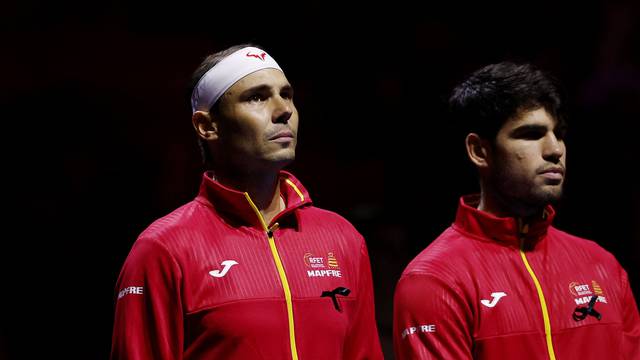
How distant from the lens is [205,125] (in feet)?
11.7

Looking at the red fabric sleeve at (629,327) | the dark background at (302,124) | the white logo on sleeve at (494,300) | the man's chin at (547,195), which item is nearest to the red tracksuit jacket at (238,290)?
the white logo on sleeve at (494,300)

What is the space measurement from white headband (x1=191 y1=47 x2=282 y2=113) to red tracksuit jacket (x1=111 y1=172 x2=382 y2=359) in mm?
293

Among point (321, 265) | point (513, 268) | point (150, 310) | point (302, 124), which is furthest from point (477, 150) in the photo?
point (302, 124)

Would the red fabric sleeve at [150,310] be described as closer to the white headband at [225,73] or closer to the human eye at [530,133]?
the white headband at [225,73]

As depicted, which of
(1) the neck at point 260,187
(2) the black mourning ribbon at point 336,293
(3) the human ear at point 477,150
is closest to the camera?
(2) the black mourning ribbon at point 336,293

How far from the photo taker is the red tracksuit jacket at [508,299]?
11.5 feet

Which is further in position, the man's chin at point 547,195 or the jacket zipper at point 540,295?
the man's chin at point 547,195

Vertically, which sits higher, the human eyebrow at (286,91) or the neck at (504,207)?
the human eyebrow at (286,91)

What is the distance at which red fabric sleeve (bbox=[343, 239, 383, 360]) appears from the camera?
136 inches

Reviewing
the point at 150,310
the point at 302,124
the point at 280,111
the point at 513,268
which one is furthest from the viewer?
the point at 302,124

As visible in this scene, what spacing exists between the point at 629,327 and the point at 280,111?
1.46 meters

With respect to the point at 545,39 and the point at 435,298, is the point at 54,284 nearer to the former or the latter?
the point at 435,298

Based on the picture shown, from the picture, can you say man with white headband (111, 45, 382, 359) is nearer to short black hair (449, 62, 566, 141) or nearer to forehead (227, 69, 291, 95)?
forehead (227, 69, 291, 95)

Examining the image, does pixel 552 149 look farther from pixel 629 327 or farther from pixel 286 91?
pixel 286 91
